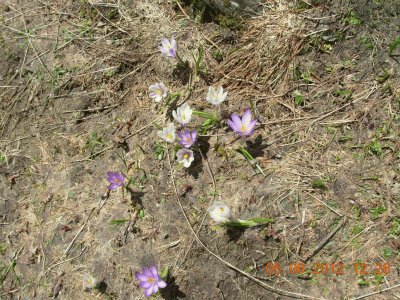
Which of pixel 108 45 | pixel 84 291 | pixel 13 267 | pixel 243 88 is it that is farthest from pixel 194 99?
pixel 13 267

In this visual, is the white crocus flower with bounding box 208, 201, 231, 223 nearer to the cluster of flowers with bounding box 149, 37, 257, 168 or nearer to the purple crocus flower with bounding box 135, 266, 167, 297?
the cluster of flowers with bounding box 149, 37, 257, 168

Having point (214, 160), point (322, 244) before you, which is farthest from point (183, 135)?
point (322, 244)

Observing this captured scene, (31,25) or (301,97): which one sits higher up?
(301,97)

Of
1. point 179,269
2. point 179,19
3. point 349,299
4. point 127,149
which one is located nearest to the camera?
point 349,299

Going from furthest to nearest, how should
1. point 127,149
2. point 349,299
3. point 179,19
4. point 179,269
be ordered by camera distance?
1. point 179,19
2. point 127,149
3. point 179,269
4. point 349,299

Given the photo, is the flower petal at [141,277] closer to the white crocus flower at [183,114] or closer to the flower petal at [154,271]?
the flower petal at [154,271]

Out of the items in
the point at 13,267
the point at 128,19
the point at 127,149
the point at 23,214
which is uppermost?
the point at 128,19

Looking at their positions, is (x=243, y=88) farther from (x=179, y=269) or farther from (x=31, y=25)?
(x=31, y=25)

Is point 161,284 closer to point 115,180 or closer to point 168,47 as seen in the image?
point 115,180
